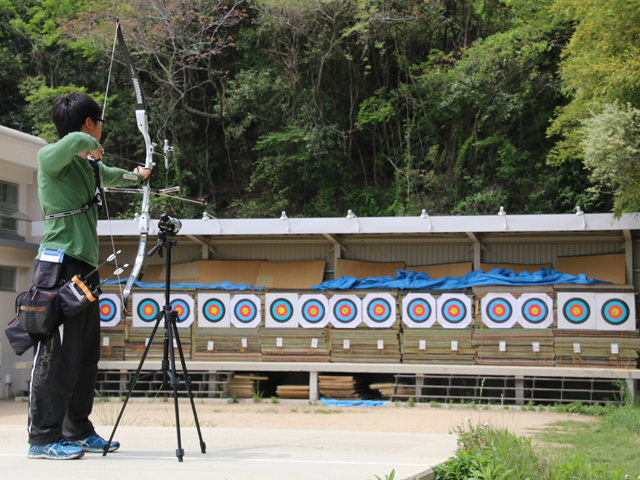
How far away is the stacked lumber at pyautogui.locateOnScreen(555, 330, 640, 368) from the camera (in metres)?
9.08

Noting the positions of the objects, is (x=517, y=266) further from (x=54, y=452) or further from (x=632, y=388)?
(x=54, y=452)

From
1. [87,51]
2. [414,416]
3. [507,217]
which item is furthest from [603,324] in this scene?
[87,51]

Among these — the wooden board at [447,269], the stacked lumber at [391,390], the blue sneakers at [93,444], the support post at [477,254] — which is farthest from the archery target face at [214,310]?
the blue sneakers at [93,444]

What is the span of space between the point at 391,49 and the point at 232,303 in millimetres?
10042

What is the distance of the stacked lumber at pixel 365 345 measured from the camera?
9.84 meters

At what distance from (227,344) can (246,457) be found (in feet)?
22.7

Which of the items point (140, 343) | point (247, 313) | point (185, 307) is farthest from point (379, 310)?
point (140, 343)

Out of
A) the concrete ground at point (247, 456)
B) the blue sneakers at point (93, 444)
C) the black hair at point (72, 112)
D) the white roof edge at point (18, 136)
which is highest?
the white roof edge at point (18, 136)

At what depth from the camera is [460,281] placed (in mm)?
9898

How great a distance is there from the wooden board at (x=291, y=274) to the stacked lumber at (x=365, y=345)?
153 cm

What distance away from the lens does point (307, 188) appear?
17.8 metres

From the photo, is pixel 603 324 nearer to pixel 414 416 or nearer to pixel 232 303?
pixel 414 416

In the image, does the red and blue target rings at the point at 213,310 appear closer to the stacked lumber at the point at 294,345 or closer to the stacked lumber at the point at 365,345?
the stacked lumber at the point at 294,345

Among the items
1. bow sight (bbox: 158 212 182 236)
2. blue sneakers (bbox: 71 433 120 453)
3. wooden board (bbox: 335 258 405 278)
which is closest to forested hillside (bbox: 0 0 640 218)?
wooden board (bbox: 335 258 405 278)
